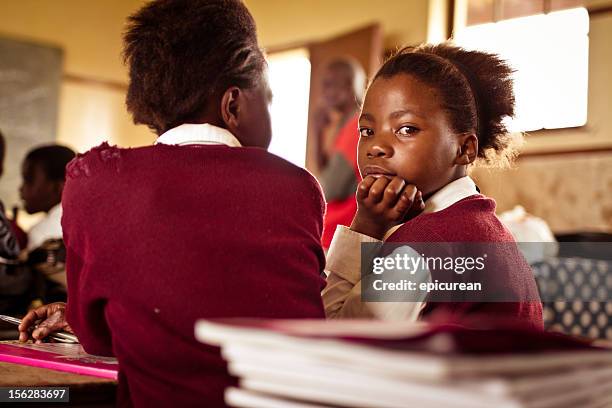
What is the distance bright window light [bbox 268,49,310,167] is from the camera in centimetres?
630

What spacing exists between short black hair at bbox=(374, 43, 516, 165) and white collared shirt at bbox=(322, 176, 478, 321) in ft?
0.42

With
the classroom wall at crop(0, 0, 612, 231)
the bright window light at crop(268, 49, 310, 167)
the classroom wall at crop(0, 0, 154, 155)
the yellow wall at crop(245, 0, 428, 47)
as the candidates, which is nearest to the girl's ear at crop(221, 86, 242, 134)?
the classroom wall at crop(0, 0, 612, 231)

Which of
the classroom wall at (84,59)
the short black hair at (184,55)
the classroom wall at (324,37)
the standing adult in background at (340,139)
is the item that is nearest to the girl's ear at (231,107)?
the short black hair at (184,55)

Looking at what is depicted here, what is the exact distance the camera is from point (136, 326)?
96 cm

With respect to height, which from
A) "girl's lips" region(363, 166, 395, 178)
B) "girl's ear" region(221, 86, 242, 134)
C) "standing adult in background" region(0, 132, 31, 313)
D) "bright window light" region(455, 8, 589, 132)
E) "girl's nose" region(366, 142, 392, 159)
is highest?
"bright window light" region(455, 8, 589, 132)

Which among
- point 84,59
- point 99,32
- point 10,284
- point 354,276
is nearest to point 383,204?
point 354,276

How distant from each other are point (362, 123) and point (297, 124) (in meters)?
5.03

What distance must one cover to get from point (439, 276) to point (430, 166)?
26 cm

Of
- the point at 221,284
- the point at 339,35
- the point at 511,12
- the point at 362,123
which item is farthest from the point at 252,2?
the point at 221,284

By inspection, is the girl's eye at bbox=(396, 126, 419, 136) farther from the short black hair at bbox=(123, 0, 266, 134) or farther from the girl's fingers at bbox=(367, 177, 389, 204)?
the short black hair at bbox=(123, 0, 266, 134)

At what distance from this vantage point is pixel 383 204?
1223 mm

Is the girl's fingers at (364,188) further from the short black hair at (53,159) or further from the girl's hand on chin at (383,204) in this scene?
the short black hair at (53,159)

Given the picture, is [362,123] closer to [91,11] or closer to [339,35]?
[339,35]

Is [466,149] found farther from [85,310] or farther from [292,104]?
[292,104]
